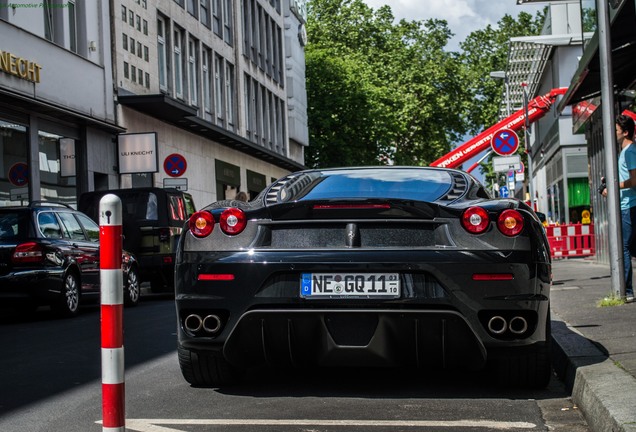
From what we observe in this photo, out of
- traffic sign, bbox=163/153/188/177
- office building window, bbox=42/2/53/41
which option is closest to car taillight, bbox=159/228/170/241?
traffic sign, bbox=163/153/188/177

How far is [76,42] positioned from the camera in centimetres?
2720

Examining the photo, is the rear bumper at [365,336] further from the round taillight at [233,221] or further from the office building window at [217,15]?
the office building window at [217,15]

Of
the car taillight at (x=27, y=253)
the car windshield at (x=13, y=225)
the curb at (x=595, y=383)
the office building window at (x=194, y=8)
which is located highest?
the office building window at (x=194, y=8)

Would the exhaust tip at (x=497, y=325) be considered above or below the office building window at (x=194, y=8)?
below

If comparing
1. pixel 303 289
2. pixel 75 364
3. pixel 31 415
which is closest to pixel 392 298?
pixel 303 289

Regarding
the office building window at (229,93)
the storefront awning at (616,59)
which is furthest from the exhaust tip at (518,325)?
the office building window at (229,93)

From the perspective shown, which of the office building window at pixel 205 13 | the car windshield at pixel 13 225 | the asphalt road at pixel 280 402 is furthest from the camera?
the office building window at pixel 205 13

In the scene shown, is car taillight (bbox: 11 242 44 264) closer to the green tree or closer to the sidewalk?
the sidewalk

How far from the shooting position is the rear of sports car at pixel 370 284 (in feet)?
20.4

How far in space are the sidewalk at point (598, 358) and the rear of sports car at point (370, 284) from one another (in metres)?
0.37

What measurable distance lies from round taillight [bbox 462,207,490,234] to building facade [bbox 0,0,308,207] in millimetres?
16859

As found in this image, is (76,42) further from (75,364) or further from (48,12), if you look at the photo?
(75,364)

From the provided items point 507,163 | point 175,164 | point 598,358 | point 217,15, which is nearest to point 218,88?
point 217,15

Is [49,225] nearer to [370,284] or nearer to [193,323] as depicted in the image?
[193,323]
